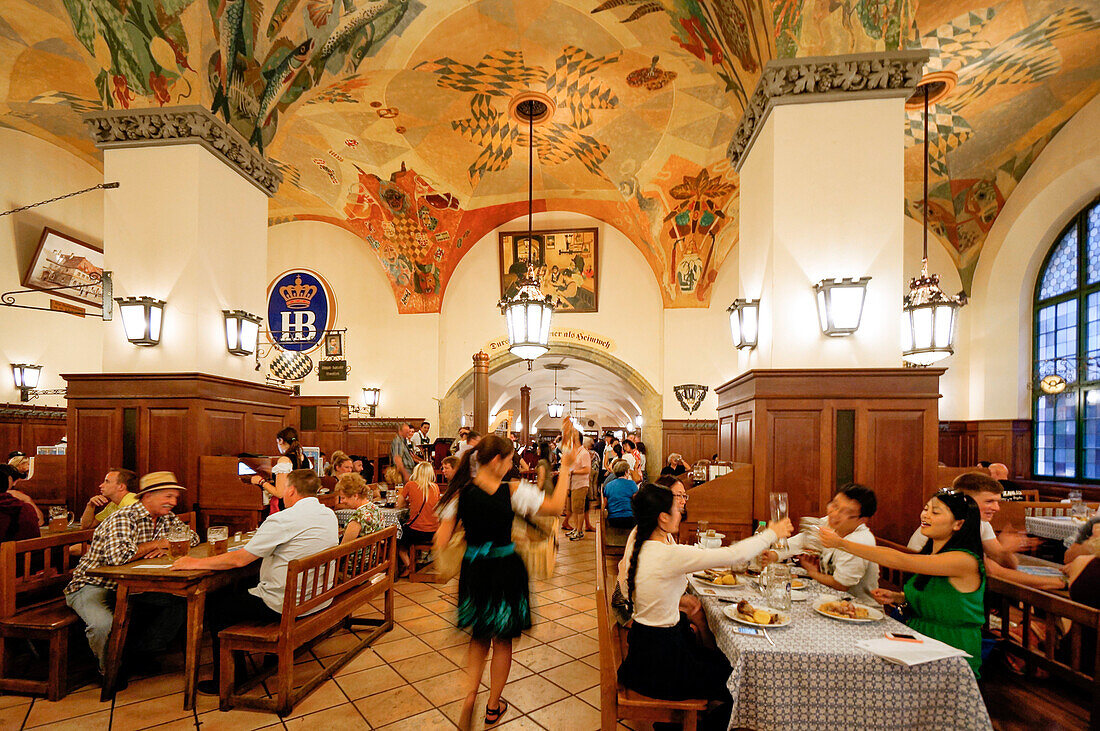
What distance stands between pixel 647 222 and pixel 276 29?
6443 millimetres

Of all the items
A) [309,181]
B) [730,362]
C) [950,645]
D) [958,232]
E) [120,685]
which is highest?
[309,181]

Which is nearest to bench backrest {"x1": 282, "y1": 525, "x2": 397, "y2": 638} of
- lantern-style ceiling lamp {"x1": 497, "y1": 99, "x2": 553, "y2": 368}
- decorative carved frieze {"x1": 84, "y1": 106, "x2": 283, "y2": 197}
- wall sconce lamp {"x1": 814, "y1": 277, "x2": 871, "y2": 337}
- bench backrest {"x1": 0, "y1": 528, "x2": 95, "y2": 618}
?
bench backrest {"x1": 0, "y1": 528, "x2": 95, "y2": 618}

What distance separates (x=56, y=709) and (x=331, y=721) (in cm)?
159

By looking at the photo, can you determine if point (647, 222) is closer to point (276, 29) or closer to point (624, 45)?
point (624, 45)

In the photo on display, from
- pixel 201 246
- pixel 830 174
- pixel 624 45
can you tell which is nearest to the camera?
pixel 830 174

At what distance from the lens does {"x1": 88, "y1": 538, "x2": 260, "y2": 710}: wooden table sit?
3.15 meters

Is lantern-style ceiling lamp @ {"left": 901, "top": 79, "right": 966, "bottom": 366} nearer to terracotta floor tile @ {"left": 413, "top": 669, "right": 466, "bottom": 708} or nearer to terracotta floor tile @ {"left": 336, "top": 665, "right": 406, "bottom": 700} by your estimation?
terracotta floor tile @ {"left": 413, "top": 669, "right": 466, "bottom": 708}

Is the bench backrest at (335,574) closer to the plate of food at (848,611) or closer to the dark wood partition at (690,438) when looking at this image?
the plate of food at (848,611)

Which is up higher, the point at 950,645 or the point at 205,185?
the point at 205,185

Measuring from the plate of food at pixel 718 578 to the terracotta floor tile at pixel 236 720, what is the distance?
96.0 inches

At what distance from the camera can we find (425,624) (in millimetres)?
4543

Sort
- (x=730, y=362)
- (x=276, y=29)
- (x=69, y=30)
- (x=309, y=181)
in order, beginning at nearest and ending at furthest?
(x=276, y=29) → (x=69, y=30) → (x=309, y=181) → (x=730, y=362)

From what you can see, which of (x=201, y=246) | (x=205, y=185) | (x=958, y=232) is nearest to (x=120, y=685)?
(x=201, y=246)

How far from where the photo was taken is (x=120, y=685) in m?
3.37
